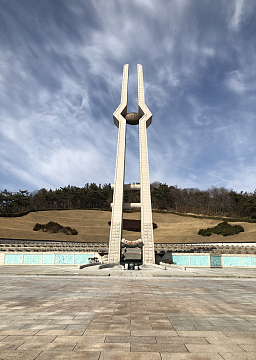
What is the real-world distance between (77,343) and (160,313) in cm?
280

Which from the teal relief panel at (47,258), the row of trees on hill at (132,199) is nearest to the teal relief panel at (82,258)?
the teal relief panel at (47,258)

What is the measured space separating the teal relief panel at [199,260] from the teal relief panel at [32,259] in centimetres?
1662

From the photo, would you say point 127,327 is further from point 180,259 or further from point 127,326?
point 180,259

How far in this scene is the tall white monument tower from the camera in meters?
26.6

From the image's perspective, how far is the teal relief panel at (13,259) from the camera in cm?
2519

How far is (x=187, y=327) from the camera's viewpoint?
198 inches

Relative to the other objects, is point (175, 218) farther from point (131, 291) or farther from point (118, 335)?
point (118, 335)

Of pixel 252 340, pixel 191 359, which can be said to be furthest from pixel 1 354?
pixel 252 340

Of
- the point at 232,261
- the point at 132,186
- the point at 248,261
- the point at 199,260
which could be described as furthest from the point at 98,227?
the point at 248,261

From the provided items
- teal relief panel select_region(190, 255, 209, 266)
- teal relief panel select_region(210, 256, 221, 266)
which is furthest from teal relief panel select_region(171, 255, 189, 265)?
teal relief panel select_region(210, 256, 221, 266)

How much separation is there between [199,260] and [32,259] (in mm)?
18065

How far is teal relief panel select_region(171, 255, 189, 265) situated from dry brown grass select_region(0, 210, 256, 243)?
30293mm

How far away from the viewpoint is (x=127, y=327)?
500 centimetres

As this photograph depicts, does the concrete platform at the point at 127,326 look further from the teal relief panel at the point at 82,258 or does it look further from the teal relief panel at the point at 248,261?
the teal relief panel at the point at 82,258
